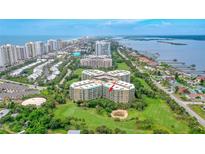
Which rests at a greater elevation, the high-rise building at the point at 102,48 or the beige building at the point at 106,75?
the high-rise building at the point at 102,48

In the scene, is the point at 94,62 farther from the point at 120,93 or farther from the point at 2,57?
the point at 2,57

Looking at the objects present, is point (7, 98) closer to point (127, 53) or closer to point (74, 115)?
point (74, 115)

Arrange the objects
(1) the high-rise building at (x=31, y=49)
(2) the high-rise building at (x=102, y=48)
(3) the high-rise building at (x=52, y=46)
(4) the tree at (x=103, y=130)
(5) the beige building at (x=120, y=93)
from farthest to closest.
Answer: (3) the high-rise building at (x=52, y=46)
(1) the high-rise building at (x=31, y=49)
(2) the high-rise building at (x=102, y=48)
(5) the beige building at (x=120, y=93)
(4) the tree at (x=103, y=130)

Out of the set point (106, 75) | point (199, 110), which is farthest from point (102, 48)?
point (199, 110)

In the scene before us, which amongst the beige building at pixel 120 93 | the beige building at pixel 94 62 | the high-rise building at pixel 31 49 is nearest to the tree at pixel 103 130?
the beige building at pixel 120 93

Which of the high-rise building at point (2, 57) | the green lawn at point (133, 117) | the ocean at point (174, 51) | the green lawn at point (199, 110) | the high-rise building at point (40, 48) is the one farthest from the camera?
the high-rise building at point (40, 48)

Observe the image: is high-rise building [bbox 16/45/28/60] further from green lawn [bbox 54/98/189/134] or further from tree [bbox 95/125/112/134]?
tree [bbox 95/125/112/134]

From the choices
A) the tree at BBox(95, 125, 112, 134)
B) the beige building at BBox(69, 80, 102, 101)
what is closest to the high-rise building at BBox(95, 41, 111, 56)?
the beige building at BBox(69, 80, 102, 101)

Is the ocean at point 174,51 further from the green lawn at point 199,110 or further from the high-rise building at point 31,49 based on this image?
the high-rise building at point 31,49

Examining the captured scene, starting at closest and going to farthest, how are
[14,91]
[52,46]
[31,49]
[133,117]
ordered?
[133,117] < [14,91] < [31,49] < [52,46]
